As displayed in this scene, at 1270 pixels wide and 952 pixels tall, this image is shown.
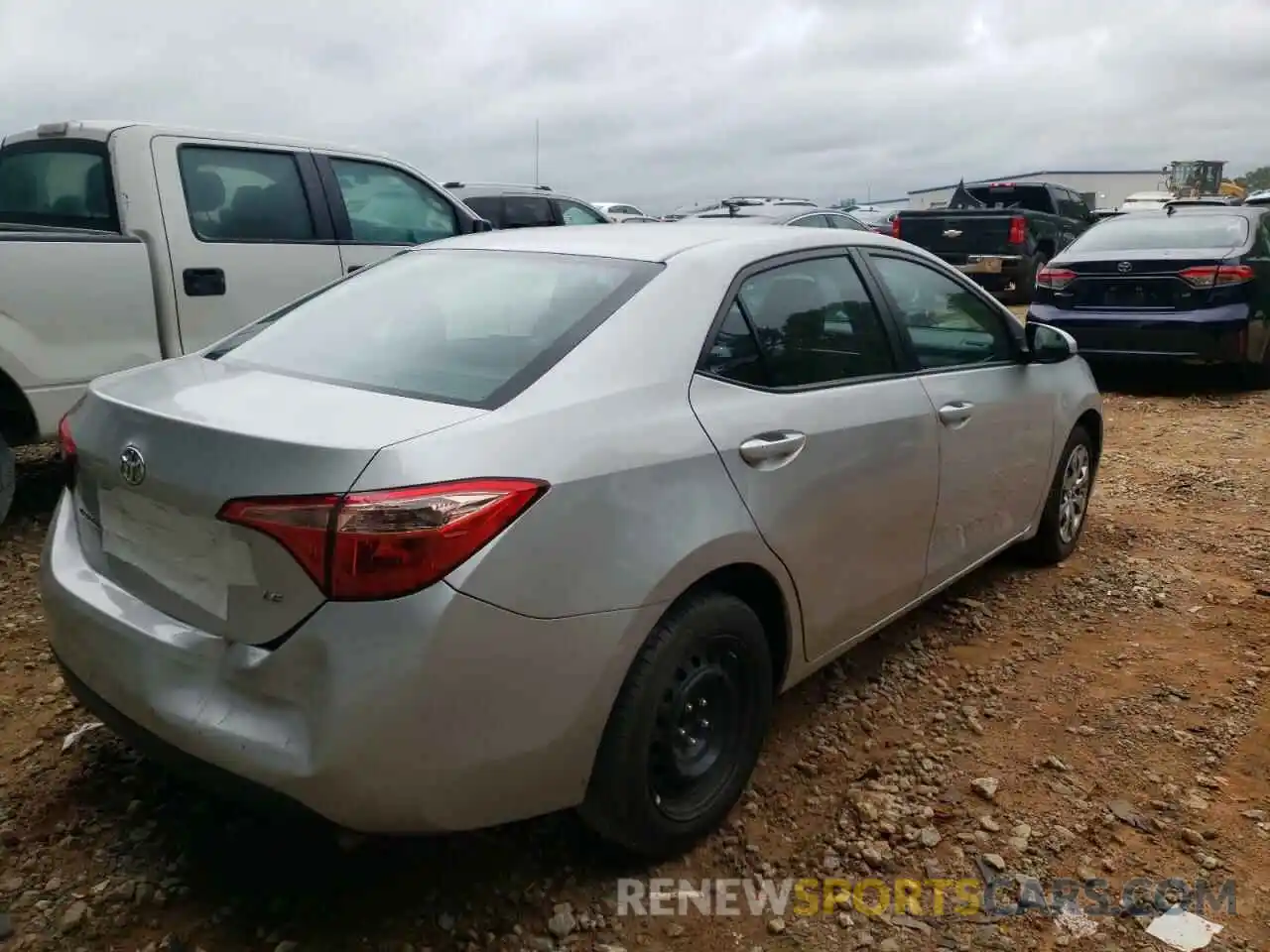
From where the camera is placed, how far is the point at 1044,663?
3738 mm

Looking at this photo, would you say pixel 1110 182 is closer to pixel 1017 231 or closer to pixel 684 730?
pixel 1017 231

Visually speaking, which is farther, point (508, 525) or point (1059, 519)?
point (1059, 519)

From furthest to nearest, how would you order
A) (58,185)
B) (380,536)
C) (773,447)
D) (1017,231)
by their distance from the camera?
(1017,231) < (58,185) < (773,447) < (380,536)

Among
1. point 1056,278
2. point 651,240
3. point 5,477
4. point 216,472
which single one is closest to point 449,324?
point 651,240

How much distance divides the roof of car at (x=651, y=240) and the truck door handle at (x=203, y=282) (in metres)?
2.21

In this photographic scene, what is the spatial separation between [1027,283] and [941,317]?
32.1 ft

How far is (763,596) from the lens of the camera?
2.74 metres

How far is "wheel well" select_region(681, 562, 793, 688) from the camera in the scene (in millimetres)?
2531


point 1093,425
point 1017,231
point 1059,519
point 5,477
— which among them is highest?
point 1017,231

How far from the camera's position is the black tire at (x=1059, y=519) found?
4.43 metres

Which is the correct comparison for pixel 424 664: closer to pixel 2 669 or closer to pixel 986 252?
pixel 2 669

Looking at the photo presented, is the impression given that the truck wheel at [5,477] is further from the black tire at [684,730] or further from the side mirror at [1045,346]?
the side mirror at [1045,346]

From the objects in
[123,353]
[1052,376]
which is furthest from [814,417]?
[123,353]

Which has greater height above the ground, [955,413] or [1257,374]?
[955,413]
